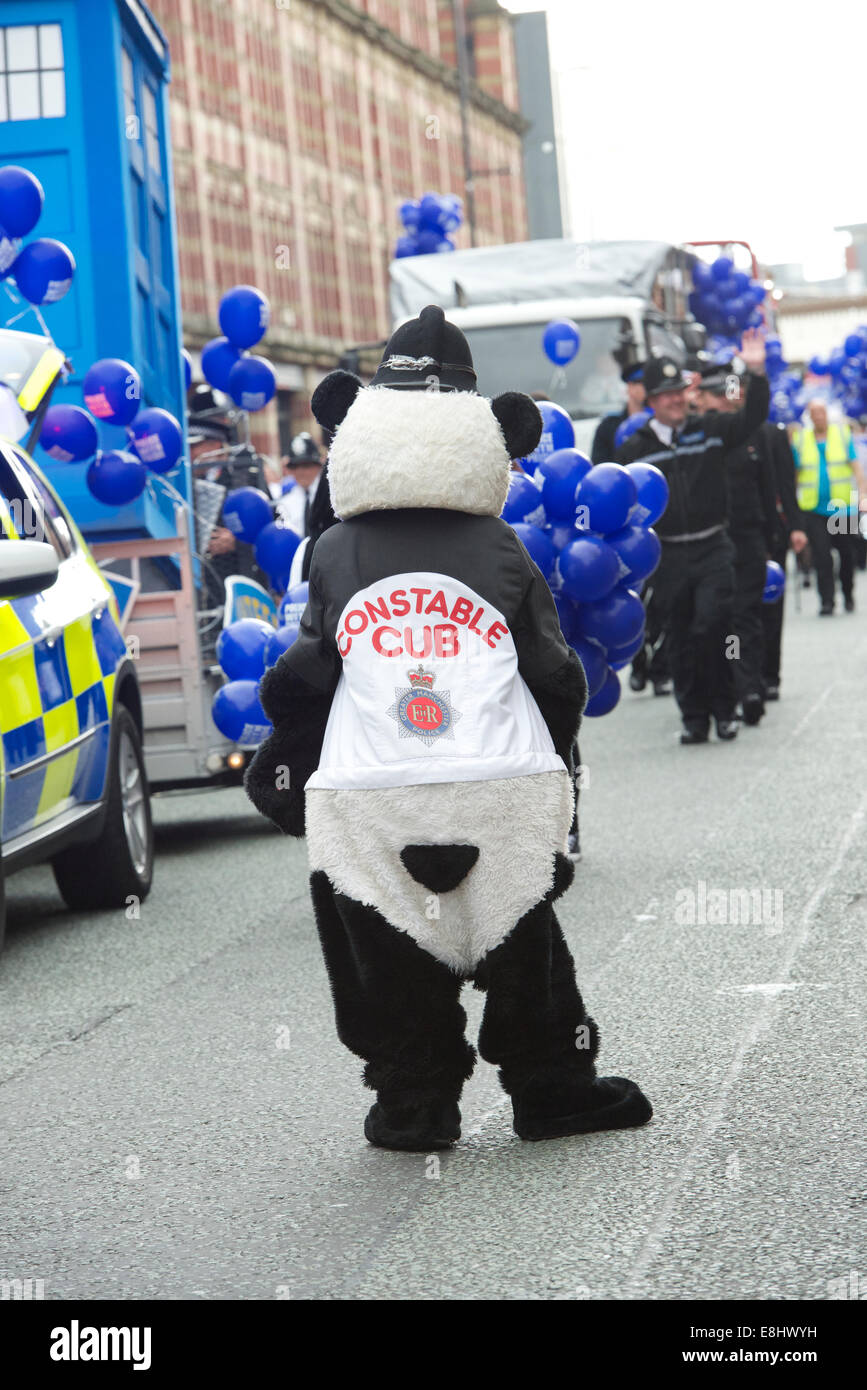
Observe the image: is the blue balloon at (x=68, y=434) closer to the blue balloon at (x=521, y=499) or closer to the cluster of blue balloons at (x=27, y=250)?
A: the cluster of blue balloons at (x=27, y=250)

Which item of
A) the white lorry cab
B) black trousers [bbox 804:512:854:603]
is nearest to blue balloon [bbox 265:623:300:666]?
the white lorry cab

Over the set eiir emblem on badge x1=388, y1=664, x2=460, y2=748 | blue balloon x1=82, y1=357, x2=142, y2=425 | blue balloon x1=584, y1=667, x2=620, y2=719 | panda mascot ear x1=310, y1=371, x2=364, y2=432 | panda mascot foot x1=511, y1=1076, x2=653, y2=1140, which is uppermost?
blue balloon x1=82, y1=357, x2=142, y2=425

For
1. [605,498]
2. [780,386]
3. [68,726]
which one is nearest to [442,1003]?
[68,726]

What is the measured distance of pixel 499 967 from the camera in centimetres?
486

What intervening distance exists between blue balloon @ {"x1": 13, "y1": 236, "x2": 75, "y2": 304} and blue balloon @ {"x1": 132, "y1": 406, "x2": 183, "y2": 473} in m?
0.71

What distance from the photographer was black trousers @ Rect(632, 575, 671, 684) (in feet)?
49.8

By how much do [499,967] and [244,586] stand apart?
5604 mm

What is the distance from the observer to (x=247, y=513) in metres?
11.0

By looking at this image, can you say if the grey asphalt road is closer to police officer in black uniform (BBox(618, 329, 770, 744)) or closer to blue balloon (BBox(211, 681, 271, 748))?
blue balloon (BBox(211, 681, 271, 748))

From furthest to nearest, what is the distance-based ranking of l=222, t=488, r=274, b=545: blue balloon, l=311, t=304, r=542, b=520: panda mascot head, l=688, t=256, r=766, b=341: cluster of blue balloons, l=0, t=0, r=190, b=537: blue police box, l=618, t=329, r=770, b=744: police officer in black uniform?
l=688, t=256, r=766, b=341: cluster of blue balloons → l=618, t=329, r=770, b=744: police officer in black uniform → l=0, t=0, r=190, b=537: blue police box → l=222, t=488, r=274, b=545: blue balloon → l=311, t=304, r=542, b=520: panda mascot head

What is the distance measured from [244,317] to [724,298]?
15211mm
